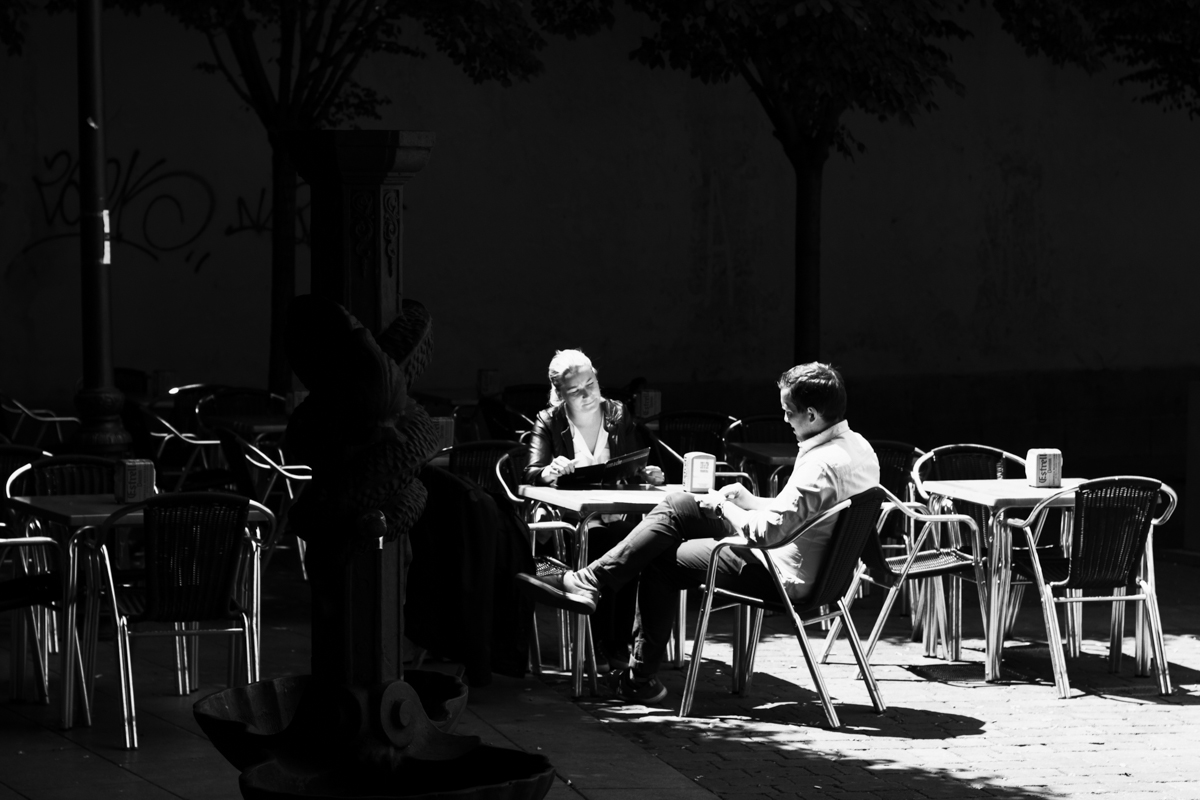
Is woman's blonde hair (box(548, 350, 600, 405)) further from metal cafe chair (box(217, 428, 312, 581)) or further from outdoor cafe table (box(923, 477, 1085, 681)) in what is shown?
outdoor cafe table (box(923, 477, 1085, 681))

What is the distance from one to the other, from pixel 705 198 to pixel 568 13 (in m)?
3.91

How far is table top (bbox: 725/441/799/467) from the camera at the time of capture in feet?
32.2

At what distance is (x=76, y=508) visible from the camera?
6781 millimetres

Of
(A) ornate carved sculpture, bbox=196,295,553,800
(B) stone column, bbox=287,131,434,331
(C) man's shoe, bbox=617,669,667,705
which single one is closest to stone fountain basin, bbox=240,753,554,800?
(A) ornate carved sculpture, bbox=196,295,553,800

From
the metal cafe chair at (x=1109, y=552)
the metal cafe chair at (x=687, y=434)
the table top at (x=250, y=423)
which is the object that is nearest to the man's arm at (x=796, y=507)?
the metal cafe chair at (x=1109, y=552)

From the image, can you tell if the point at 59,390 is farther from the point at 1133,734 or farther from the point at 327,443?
the point at 327,443

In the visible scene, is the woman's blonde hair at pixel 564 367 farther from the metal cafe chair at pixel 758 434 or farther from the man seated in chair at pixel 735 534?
the metal cafe chair at pixel 758 434

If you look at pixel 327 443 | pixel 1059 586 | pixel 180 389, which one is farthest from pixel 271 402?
pixel 327 443

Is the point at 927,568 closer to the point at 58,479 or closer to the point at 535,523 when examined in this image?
the point at 535,523

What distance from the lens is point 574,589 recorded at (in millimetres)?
6949

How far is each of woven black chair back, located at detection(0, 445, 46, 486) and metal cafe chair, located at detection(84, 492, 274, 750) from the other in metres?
1.68

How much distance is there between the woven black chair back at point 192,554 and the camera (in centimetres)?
619

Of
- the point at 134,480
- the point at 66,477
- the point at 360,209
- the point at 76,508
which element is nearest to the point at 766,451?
the point at 66,477

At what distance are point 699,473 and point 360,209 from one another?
399 cm
